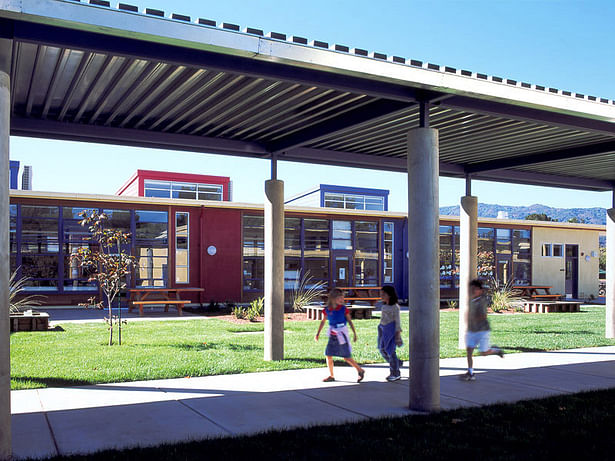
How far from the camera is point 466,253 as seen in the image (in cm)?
1220

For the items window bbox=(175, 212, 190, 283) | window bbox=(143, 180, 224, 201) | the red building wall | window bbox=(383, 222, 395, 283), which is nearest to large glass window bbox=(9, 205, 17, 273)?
window bbox=(175, 212, 190, 283)

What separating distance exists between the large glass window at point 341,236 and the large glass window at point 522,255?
9.81 meters

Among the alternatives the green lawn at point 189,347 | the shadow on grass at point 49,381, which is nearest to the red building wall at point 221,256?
the green lawn at point 189,347

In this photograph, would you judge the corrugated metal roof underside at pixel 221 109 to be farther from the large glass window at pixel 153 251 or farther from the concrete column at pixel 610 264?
the large glass window at pixel 153 251

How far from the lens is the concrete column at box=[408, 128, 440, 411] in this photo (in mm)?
7070

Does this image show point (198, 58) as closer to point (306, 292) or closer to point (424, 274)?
point (424, 274)

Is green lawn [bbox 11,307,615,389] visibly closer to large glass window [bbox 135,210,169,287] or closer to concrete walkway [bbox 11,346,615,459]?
concrete walkway [bbox 11,346,615,459]

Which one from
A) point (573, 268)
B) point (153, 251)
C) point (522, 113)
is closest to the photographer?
point (522, 113)

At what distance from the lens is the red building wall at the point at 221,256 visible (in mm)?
24641

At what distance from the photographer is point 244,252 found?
25734 millimetres

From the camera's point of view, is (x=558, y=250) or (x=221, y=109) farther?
(x=558, y=250)

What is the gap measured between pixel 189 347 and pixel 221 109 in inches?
223

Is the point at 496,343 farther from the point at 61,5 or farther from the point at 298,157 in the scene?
the point at 61,5

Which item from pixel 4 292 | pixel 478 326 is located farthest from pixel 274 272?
pixel 4 292
